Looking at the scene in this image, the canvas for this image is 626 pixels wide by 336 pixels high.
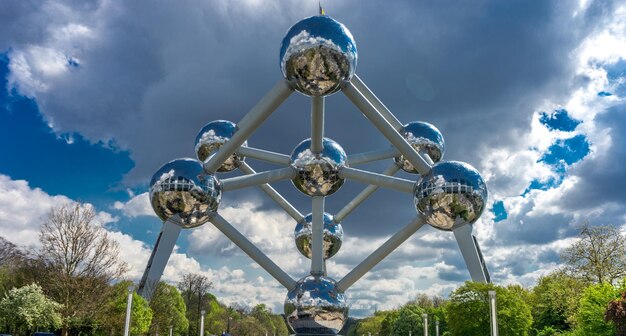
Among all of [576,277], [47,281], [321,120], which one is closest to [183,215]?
[321,120]

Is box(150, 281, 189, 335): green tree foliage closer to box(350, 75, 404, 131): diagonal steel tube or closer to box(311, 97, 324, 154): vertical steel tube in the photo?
box(350, 75, 404, 131): diagonal steel tube

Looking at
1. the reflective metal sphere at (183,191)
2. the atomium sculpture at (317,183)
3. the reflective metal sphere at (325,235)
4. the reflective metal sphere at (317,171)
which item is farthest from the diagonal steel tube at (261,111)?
the reflective metal sphere at (325,235)

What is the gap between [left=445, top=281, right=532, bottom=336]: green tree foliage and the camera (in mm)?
24766

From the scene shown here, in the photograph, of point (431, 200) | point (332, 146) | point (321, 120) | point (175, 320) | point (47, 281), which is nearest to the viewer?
point (431, 200)

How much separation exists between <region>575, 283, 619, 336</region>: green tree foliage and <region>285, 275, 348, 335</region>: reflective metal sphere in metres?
19.4

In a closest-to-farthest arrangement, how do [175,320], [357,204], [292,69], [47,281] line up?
[292,69]
[357,204]
[47,281]
[175,320]

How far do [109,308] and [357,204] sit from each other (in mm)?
26661

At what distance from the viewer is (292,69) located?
8.38 metres

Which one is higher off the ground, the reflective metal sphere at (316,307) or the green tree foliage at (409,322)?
the green tree foliage at (409,322)

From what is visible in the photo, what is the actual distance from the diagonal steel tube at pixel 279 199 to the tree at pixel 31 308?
73.3 ft

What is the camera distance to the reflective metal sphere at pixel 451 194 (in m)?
8.82

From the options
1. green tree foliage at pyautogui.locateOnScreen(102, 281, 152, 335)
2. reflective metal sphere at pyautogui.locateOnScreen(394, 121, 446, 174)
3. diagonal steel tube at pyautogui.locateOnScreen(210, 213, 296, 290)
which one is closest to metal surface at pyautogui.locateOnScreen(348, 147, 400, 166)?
reflective metal sphere at pyautogui.locateOnScreen(394, 121, 446, 174)

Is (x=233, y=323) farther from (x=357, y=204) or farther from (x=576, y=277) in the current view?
(x=357, y=204)

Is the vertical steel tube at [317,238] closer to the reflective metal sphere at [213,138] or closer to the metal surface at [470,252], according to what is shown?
the metal surface at [470,252]
